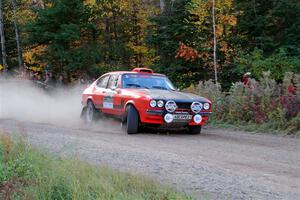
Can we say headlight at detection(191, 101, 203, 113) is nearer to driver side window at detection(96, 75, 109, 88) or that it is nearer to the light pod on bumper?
the light pod on bumper

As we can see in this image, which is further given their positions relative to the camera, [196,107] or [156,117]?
[196,107]

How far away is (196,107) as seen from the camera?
1248 cm

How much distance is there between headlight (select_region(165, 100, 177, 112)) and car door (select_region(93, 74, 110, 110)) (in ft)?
9.23

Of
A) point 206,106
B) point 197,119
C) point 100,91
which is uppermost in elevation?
point 100,91

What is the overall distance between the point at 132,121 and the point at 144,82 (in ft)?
5.94

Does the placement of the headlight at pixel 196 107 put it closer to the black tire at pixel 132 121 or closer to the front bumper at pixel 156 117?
the front bumper at pixel 156 117

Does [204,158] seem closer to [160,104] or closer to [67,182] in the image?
[67,182]

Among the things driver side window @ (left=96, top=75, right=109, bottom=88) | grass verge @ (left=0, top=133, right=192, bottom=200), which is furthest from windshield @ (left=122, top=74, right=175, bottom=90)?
grass verge @ (left=0, top=133, right=192, bottom=200)

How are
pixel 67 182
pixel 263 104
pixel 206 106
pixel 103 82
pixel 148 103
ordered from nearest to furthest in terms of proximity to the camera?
pixel 67 182, pixel 148 103, pixel 206 106, pixel 263 104, pixel 103 82

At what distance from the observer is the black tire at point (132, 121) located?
12.3m

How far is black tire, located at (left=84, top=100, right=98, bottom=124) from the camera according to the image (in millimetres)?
14789

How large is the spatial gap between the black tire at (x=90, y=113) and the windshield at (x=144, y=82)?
5.56 ft

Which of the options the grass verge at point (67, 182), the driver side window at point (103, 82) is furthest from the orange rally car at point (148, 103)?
the grass verge at point (67, 182)

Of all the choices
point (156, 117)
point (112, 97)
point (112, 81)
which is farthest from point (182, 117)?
point (112, 81)
